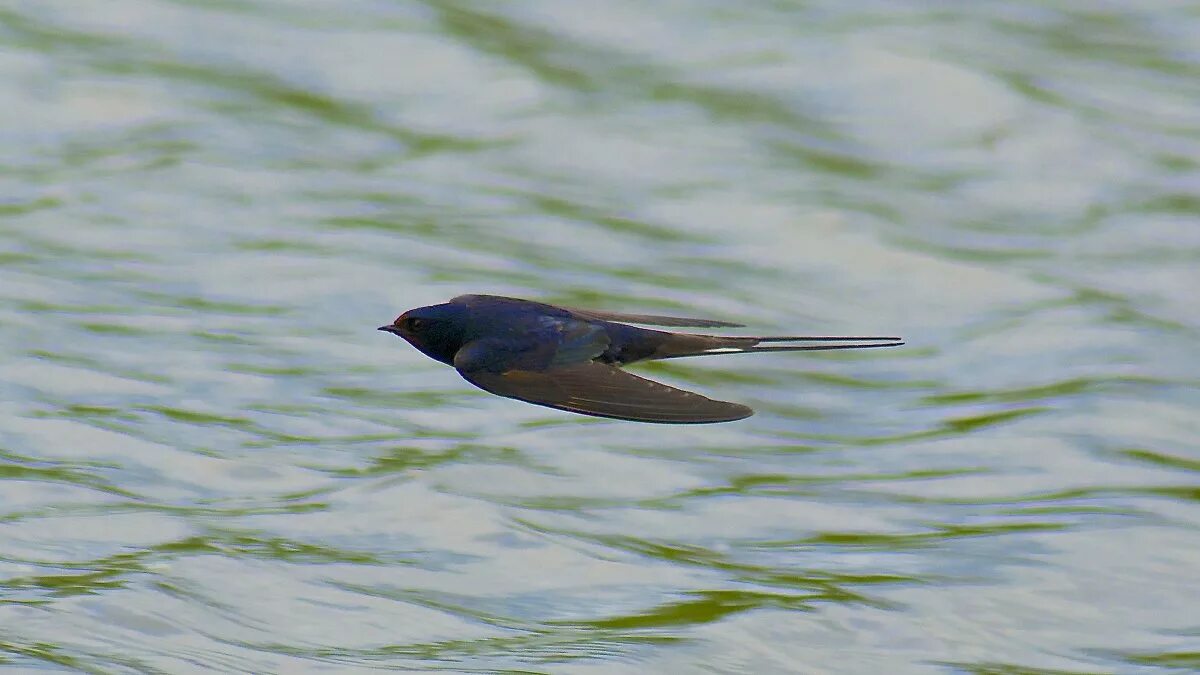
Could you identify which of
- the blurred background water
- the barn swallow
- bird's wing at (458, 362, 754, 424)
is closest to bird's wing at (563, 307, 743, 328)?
the barn swallow

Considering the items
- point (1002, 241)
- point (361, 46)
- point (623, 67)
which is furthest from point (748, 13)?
point (1002, 241)

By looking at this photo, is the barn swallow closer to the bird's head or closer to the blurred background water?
the bird's head

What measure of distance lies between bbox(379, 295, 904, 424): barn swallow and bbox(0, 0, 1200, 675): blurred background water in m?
0.52

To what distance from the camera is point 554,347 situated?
4836mm

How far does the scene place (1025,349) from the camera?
21.6 feet

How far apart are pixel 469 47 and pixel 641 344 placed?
161 inches

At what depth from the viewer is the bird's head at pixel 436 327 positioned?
4.91 m

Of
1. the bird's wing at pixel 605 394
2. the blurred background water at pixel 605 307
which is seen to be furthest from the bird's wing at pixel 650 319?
the blurred background water at pixel 605 307

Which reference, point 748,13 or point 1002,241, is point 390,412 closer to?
point 1002,241

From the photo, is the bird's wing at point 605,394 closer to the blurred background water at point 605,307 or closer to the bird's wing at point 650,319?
the bird's wing at point 650,319

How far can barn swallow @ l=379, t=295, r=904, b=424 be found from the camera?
449 centimetres

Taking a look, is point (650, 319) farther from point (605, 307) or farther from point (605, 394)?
point (605, 307)

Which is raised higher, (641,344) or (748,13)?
(748,13)

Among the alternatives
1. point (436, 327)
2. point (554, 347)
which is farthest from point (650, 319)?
point (436, 327)
